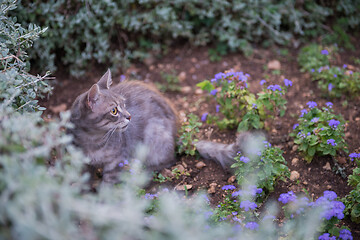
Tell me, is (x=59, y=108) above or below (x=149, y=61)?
below

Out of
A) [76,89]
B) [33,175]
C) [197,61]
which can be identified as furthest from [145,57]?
[33,175]

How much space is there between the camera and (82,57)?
4602 millimetres

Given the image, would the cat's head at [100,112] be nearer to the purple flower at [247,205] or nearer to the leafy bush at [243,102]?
the leafy bush at [243,102]

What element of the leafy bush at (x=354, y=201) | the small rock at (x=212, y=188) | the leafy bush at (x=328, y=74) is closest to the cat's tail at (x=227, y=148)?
the small rock at (x=212, y=188)

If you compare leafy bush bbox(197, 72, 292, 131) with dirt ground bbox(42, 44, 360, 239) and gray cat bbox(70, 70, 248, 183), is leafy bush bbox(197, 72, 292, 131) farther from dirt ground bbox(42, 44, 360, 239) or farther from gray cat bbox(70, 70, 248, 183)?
gray cat bbox(70, 70, 248, 183)

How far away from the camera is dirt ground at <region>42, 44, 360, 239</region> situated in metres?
3.29

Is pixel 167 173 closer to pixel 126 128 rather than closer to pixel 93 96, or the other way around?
pixel 126 128

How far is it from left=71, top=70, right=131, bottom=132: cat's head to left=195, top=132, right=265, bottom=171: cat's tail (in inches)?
36.3

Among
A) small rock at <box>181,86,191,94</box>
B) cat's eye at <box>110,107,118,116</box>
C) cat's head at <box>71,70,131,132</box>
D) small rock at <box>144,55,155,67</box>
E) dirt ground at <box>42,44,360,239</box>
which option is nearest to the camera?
cat's head at <box>71,70,131,132</box>

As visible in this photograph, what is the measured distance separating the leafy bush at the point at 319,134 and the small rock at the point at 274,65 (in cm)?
159

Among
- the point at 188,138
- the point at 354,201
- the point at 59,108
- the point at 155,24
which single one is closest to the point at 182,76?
the point at 155,24

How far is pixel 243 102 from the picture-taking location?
3764mm

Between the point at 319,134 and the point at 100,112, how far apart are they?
6.68 ft

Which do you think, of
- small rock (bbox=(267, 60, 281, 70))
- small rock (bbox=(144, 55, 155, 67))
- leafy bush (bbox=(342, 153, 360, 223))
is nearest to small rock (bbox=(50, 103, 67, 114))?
small rock (bbox=(144, 55, 155, 67))
